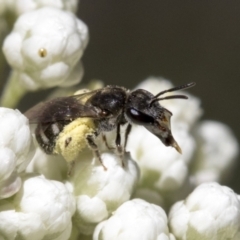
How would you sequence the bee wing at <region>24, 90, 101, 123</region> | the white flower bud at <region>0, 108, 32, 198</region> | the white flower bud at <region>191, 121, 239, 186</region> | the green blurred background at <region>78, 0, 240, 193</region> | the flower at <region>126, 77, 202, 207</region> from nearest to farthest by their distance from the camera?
the white flower bud at <region>0, 108, 32, 198</region>, the bee wing at <region>24, 90, 101, 123</region>, the flower at <region>126, 77, 202, 207</region>, the white flower bud at <region>191, 121, 239, 186</region>, the green blurred background at <region>78, 0, 240, 193</region>

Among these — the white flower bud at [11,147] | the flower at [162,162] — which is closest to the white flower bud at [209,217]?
the flower at [162,162]

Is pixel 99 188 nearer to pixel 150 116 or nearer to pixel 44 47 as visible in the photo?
pixel 150 116

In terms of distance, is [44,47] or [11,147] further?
[44,47]

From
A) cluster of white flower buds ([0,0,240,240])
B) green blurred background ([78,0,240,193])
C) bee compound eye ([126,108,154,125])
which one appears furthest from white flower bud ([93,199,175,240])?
green blurred background ([78,0,240,193])

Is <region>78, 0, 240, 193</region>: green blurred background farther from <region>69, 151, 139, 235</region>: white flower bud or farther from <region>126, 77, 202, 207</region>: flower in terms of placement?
<region>69, 151, 139, 235</region>: white flower bud

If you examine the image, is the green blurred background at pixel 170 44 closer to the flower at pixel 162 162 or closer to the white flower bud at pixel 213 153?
the white flower bud at pixel 213 153

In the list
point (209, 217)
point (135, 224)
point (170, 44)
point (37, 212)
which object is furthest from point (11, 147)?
point (170, 44)

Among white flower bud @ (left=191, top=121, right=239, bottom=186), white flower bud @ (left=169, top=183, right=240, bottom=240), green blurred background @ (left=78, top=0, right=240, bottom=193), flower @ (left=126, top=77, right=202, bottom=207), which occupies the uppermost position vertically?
white flower bud @ (left=169, top=183, right=240, bottom=240)

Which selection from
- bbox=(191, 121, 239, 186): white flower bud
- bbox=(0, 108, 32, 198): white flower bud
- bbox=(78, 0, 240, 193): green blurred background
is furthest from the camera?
bbox=(78, 0, 240, 193): green blurred background
